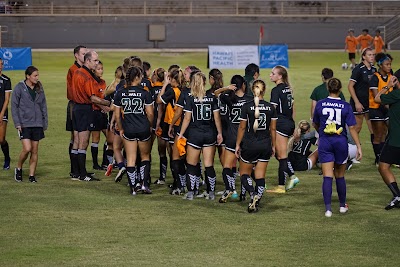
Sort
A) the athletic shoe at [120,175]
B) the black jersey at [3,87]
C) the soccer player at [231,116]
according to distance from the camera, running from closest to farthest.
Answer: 1. the soccer player at [231,116]
2. the athletic shoe at [120,175]
3. the black jersey at [3,87]

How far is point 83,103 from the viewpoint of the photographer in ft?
57.0

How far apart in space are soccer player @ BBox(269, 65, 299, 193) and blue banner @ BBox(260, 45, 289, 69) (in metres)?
30.2

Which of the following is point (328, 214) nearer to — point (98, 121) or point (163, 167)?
point (163, 167)

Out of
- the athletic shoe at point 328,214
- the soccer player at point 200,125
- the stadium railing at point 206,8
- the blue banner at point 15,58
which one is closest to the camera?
the athletic shoe at point 328,214

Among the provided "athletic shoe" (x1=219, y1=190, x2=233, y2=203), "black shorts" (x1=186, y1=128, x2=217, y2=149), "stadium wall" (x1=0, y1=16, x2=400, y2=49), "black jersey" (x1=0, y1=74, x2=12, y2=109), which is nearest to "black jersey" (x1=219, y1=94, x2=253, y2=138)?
"black shorts" (x1=186, y1=128, x2=217, y2=149)

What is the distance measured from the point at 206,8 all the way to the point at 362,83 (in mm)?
45399

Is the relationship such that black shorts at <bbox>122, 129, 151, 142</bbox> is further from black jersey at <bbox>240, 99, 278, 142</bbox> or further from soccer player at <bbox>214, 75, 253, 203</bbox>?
black jersey at <bbox>240, 99, 278, 142</bbox>

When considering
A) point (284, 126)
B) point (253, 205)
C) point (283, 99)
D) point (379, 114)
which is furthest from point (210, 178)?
point (379, 114)

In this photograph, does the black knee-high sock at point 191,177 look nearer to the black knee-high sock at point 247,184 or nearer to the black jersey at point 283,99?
the black knee-high sock at point 247,184

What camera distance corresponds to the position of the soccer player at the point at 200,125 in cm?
1520

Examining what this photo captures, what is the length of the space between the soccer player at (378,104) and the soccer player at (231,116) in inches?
149

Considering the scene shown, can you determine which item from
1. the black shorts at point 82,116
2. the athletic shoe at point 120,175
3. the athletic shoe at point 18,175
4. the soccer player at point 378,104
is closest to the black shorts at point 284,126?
the soccer player at point 378,104

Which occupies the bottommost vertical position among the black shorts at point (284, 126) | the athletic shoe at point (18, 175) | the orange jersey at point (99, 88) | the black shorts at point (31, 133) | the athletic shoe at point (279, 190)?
the athletic shoe at point (279, 190)

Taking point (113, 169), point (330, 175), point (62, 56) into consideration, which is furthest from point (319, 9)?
point (330, 175)
